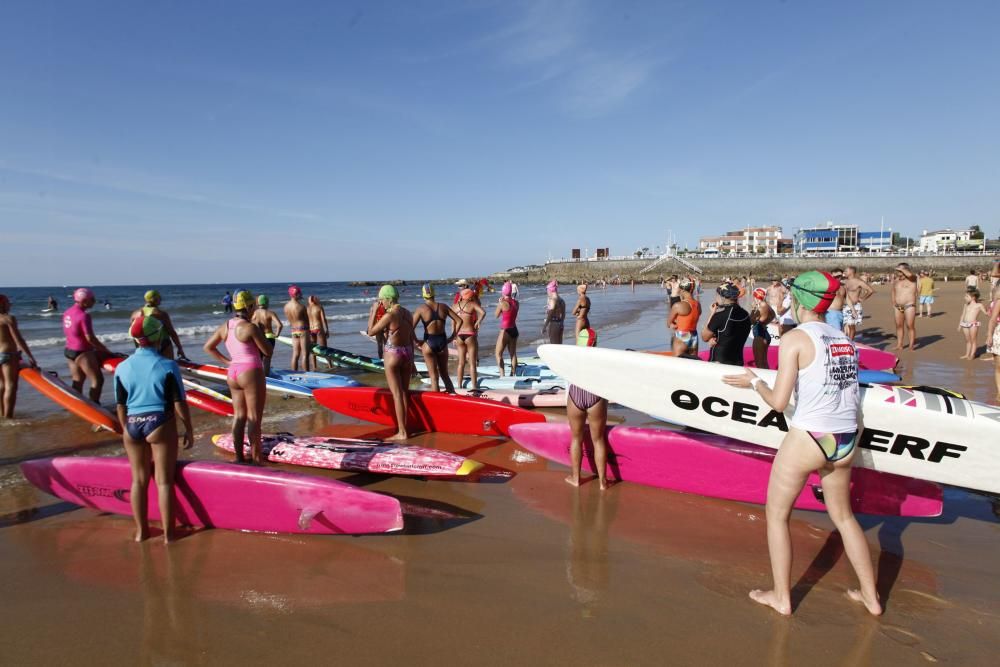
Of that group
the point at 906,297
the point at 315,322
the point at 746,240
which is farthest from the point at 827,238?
the point at 315,322

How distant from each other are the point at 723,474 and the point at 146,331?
4.44 m

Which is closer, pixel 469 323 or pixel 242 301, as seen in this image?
pixel 242 301

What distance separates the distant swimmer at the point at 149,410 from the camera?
3459mm

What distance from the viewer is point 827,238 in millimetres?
86125

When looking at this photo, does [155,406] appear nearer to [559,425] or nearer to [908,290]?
[559,425]

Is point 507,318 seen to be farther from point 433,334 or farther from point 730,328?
point 730,328

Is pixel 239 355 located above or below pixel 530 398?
above

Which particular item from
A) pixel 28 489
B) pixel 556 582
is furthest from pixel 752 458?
pixel 28 489

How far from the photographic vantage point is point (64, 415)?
299 inches

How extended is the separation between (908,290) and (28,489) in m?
14.1

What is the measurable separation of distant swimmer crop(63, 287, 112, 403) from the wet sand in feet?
9.61

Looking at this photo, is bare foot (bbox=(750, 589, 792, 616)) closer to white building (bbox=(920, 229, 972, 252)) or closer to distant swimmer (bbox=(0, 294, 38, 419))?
distant swimmer (bbox=(0, 294, 38, 419))

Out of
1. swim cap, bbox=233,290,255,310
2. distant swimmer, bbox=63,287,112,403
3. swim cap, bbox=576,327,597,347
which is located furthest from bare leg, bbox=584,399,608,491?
distant swimmer, bbox=63,287,112,403

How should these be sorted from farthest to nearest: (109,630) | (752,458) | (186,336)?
(186,336)
(752,458)
(109,630)
